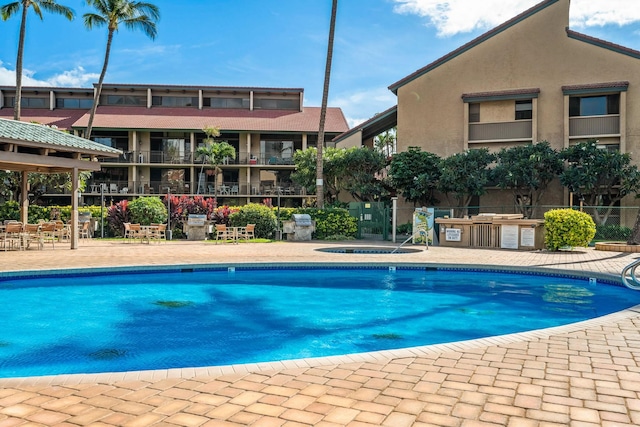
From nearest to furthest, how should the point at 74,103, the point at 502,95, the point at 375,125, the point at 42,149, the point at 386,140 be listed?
the point at 42,149 < the point at 502,95 < the point at 375,125 < the point at 74,103 < the point at 386,140

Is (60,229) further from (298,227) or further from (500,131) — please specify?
(500,131)

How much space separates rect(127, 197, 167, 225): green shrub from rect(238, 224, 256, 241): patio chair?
342cm

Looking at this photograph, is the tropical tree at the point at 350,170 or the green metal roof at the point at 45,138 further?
the tropical tree at the point at 350,170

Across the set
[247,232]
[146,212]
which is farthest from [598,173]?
[146,212]

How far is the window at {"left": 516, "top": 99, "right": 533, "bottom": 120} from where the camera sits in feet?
77.1

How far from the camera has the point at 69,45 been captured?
29234 millimetres

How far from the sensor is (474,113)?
24.3 metres

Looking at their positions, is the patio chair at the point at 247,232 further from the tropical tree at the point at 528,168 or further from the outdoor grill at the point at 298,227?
the tropical tree at the point at 528,168

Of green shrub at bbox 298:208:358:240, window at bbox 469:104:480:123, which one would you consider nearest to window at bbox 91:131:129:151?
green shrub at bbox 298:208:358:240

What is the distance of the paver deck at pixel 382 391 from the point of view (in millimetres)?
2828

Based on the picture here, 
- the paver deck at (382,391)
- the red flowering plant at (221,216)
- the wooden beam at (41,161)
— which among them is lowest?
the paver deck at (382,391)

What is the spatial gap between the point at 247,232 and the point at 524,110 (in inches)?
589

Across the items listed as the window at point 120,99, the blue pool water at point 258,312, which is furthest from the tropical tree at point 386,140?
the blue pool water at point 258,312

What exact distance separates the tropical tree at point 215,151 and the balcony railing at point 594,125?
19.6 metres
